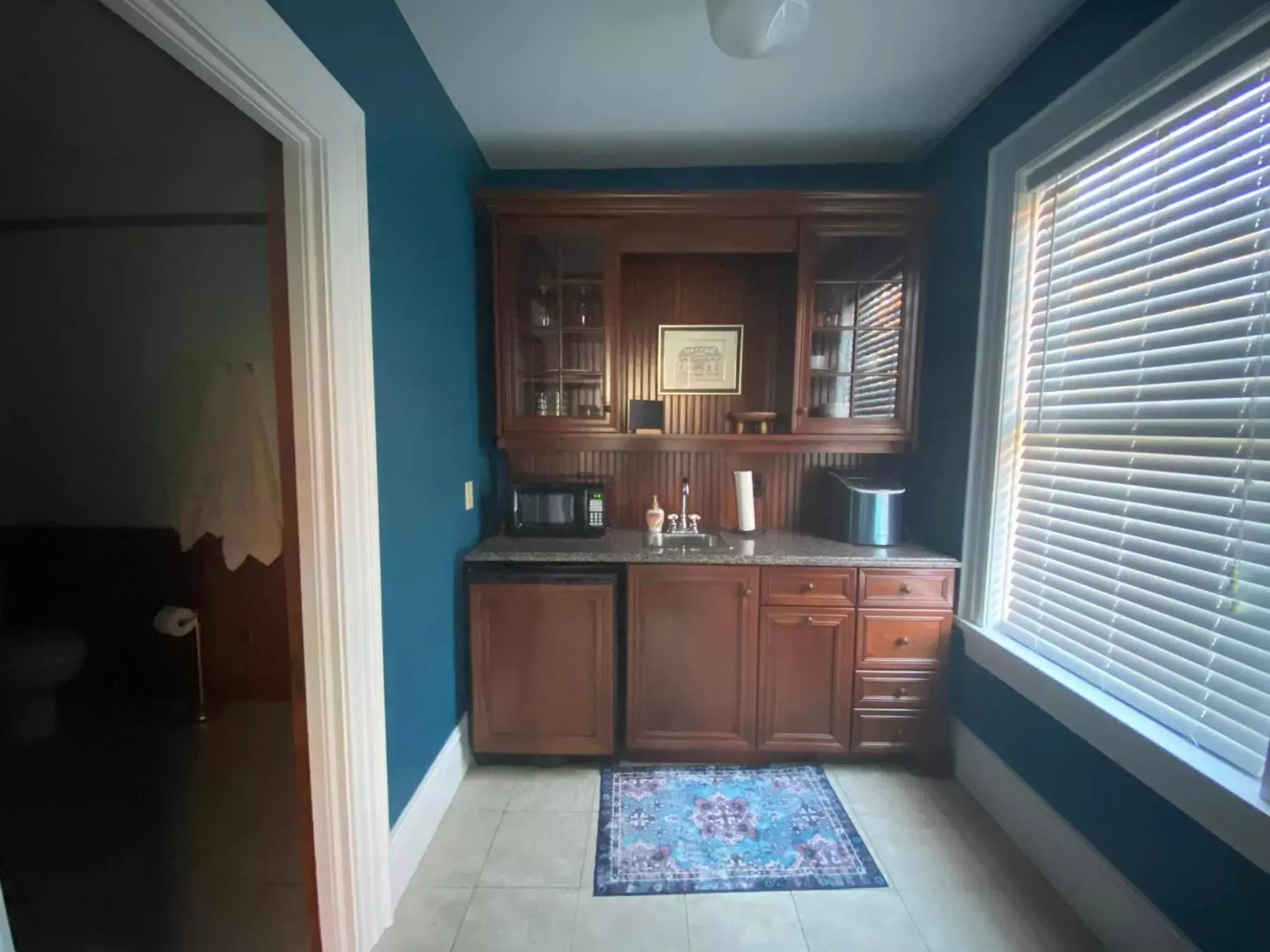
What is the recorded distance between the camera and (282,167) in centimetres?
110

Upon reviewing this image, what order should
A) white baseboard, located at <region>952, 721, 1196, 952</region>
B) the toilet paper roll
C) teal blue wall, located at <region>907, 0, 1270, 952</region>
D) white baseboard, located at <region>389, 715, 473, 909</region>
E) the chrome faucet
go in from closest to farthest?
teal blue wall, located at <region>907, 0, 1270, 952</region> → white baseboard, located at <region>952, 721, 1196, 952</region> → white baseboard, located at <region>389, 715, 473, 909</region> → the toilet paper roll → the chrome faucet

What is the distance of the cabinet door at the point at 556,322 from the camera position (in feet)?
7.21

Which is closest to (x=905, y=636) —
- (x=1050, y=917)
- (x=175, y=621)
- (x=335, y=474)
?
(x=1050, y=917)

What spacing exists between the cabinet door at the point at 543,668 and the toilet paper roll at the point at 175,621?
1.31 meters

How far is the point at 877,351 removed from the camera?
7.28ft

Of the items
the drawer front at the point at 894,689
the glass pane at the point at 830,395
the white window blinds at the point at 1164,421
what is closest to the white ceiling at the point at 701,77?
the white window blinds at the point at 1164,421

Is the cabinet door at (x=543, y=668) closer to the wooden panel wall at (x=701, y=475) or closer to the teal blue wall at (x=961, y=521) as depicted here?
the wooden panel wall at (x=701, y=475)

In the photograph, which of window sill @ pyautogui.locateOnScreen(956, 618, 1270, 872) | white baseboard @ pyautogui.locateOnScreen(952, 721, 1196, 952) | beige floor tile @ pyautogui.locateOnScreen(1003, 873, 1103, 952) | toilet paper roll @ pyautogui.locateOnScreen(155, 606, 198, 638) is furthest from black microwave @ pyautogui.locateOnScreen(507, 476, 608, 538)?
beige floor tile @ pyautogui.locateOnScreen(1003, 873, 1103, 952)

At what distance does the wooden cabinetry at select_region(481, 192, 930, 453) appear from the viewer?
2.14 meters

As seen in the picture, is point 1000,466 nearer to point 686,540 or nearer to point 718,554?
point 718,554

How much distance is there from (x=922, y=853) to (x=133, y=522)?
349 cm

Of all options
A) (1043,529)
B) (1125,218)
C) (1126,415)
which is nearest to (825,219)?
(1125,218)

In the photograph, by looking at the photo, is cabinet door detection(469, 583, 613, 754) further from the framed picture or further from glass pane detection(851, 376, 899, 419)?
glass pane detection(851, 376, 899, 419)

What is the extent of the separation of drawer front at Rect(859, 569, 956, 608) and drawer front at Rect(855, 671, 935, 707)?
0.94 ft
